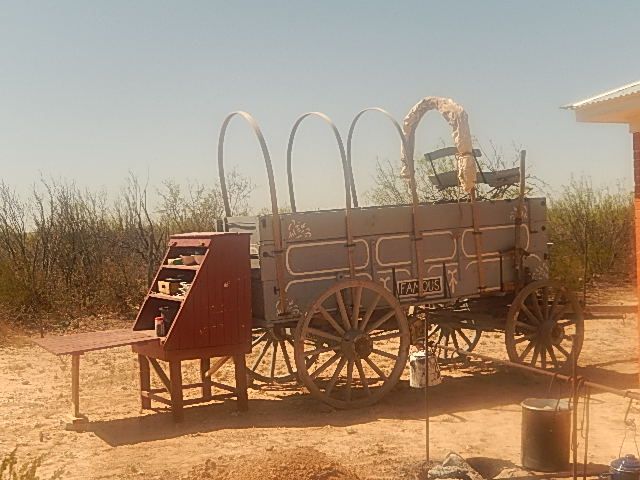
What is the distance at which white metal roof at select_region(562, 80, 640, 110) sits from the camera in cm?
684

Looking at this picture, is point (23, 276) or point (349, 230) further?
point (23, 276)

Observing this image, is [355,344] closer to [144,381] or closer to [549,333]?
[144,381]

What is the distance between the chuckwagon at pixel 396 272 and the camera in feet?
25.3

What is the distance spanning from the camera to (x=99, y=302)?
15797mm

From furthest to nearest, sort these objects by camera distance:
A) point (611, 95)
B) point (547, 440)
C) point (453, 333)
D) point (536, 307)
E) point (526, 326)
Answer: point (453, 333) < point (536, 307) < point (526, 326) < point (611, 95) < point (547, 440)

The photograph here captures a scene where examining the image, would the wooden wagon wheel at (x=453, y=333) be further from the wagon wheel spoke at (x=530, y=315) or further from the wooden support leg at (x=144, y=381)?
the wooden support leg at (x=144, y=381)

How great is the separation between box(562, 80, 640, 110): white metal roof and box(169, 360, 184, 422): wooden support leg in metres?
4.45

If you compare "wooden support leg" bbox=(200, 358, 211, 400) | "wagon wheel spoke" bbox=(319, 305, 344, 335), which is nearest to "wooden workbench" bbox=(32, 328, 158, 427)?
"wooden support leg" bbox=(200, 358, 211, 400)

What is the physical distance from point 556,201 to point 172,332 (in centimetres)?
1638

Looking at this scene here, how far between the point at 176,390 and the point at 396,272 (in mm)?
2564

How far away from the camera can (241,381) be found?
7.80m

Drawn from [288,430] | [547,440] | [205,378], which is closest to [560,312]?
[547,440]

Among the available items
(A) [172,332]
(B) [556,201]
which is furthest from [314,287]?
(B) [556,201]

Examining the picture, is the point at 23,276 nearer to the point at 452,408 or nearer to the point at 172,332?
the point at 172,332
